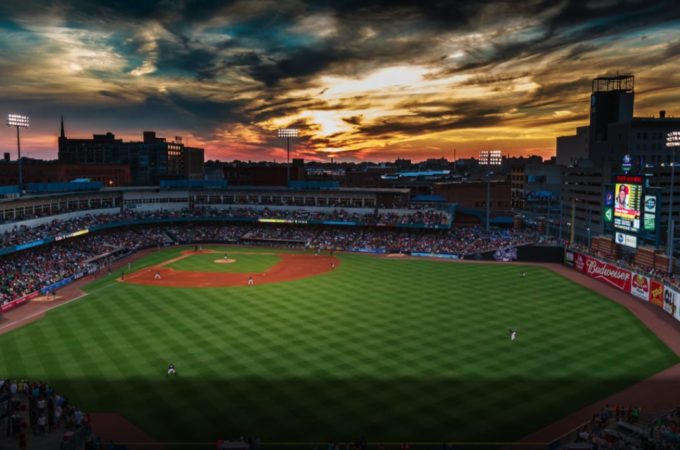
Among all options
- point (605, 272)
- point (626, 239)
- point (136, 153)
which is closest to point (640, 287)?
point (626, 239)

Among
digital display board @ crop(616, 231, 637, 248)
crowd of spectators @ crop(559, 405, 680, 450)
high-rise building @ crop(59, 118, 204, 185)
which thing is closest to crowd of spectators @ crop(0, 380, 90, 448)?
crowd of spectators @ crop(559, 405, 680, 450)

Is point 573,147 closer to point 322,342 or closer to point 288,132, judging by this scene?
point 288,132

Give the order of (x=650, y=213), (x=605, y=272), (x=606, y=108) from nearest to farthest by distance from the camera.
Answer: (x=650, y=213) < (x=605, y=272) < (x=606, y=108)

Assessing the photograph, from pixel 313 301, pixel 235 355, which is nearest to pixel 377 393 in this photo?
pixel 235 355

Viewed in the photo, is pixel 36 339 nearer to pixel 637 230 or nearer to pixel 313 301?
pixel 313 301

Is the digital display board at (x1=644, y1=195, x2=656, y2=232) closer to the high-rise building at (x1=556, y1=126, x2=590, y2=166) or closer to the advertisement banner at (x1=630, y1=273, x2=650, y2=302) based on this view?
the advertisement banner at (x1=630, y1=273, x2=650, y2=302)

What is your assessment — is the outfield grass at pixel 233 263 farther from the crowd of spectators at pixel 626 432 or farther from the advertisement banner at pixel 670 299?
the crowd of spectators at pixel 626 432
